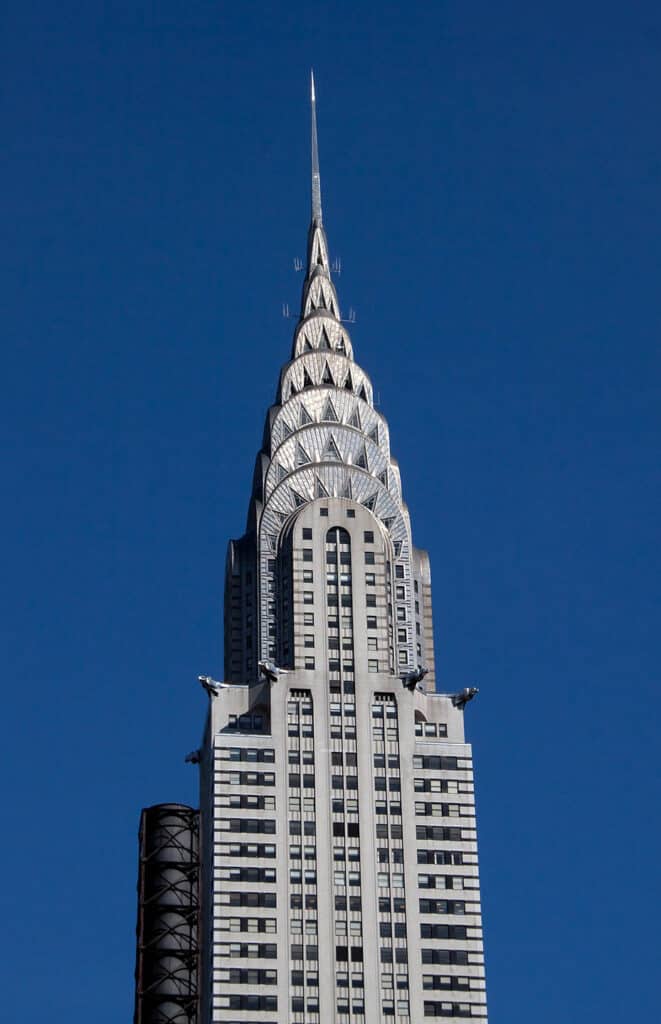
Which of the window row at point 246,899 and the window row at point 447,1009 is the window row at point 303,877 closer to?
the window row at point 246,899

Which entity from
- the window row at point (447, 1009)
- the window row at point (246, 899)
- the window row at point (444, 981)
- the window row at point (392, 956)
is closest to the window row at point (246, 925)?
the window row at point (246, 899)

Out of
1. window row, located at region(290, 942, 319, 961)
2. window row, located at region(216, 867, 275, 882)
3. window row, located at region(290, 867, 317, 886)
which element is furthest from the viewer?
window row, located at region(216, 867, 275, 882)

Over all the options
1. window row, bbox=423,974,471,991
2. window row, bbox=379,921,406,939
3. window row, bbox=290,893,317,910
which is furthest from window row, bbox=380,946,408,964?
window row, bbox=290,893,317,910

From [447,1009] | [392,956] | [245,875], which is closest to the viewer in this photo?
[447,1009]

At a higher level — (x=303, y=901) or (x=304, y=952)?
(x=303, y=901)

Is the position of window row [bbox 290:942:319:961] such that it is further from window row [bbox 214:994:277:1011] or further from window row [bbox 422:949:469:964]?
window row [bbox 422:949:469:964]

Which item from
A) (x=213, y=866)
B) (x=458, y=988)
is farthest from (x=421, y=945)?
(x=213, y=866)

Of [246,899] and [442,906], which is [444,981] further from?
[246,899]

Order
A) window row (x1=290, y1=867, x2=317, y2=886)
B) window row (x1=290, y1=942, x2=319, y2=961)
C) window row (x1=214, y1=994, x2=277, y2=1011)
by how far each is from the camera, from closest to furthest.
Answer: window row (x1=214, y1=994, x2=277, y2=1011) → window row (x1=290, y1=942, x2=319, y2=961) → window row (x1=290, y1=867, x2=317, y2=886)

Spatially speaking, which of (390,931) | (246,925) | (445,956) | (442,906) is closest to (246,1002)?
(246,925)

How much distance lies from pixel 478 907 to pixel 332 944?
12589mm

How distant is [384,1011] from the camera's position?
19325 centimetres

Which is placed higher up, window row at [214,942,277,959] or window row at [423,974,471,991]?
window row at [214,942,277,959]

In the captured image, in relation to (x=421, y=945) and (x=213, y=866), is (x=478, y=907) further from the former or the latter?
(x=213, y=866)
